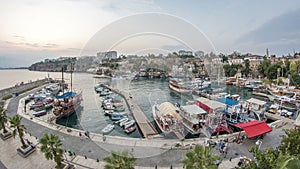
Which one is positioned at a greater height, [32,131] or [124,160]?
[124,160]

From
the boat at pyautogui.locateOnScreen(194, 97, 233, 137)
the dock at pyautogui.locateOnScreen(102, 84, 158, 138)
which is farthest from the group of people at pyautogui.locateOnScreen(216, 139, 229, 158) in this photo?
the dock at pyautogui.locateOnScreen(102, 84, 158, 138)

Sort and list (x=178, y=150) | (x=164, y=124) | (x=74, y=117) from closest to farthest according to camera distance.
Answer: (x=178, y=150) < (x=164, y=124) < (x=74, y=117)

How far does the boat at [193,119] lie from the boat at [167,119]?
105cm

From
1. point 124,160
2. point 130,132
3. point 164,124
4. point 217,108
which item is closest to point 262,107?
point 217,108

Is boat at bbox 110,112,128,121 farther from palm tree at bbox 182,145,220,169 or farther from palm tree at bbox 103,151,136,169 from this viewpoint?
palm tree at bbox 182,145,220,169

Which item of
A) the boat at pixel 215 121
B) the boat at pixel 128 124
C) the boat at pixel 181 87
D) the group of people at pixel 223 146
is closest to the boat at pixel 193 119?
the boat at pixel 215 121

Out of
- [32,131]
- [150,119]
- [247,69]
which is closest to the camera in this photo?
[32,131]

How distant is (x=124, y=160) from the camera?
768 cm

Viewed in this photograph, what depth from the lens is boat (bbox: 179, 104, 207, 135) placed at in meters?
18.8

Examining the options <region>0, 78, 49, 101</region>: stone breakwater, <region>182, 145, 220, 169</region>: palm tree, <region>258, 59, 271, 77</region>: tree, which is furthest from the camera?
<region>258, 59, 271, 77</region>: tree

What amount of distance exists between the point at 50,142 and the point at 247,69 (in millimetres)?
70539

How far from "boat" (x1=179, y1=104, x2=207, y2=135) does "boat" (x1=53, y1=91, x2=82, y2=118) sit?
1780 centimetres

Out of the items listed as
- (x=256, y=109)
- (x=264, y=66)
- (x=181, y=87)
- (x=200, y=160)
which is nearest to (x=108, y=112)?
(x=181, y=87)

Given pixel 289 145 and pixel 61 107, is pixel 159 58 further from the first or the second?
pixel 61 107
